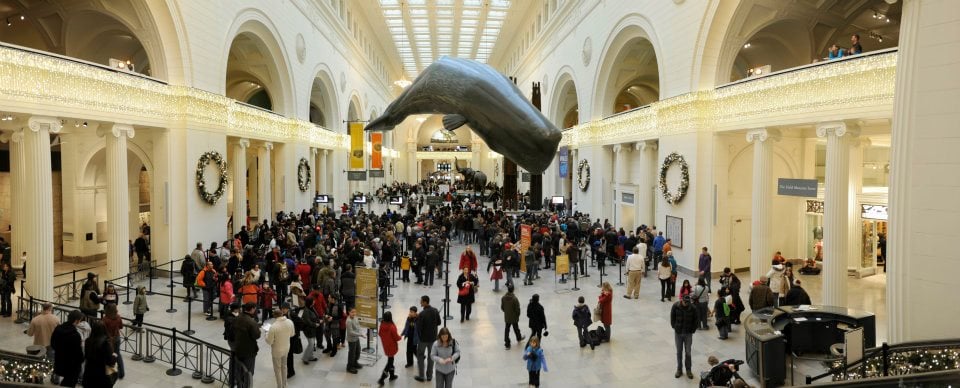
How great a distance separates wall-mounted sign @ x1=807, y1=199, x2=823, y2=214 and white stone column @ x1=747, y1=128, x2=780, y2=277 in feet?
12.7

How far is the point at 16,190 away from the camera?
11797 millimetres

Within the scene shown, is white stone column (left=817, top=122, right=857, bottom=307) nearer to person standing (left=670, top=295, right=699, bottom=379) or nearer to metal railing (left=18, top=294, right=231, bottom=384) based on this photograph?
person standing (left=670, top=295, right=699, bottom=379)

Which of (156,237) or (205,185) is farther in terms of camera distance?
(205,185)

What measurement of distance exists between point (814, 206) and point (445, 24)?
29073mm

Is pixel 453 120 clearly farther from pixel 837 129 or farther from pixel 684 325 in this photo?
pixel 837 129

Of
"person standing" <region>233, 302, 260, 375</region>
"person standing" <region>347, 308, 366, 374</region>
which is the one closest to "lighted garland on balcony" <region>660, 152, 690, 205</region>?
"person standing" <region>347, 308, 366, 374</region>

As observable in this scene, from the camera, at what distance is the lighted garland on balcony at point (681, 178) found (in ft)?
49.3

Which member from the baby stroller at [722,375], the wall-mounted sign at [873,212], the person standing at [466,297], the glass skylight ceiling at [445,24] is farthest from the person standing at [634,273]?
the glass skylight ceiling at [445,24]

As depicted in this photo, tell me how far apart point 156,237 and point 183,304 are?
12.2ft

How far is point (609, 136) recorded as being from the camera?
2198 centimetres

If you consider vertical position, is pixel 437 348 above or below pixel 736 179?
below

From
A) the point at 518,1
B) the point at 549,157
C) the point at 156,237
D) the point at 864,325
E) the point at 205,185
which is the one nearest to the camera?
the point at 549,157

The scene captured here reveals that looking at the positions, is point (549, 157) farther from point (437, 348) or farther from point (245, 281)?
point (245, 281)

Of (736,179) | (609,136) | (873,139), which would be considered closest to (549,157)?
(736,179)
